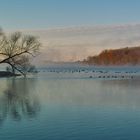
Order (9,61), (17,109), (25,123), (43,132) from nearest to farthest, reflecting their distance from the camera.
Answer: (43,132)
(25,123)
(17,109)
(9,61)

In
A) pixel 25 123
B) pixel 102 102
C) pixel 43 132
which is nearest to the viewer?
pixel 43 132

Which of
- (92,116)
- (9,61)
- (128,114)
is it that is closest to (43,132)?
(92,116)

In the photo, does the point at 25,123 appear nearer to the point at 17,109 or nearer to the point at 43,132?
the point at 43,132

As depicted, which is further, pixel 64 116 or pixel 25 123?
pixel 64 116

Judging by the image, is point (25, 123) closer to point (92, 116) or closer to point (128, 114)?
point (92, 116)

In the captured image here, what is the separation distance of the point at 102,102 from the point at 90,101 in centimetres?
83

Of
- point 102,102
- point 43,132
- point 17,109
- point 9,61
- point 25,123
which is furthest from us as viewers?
point 9,61

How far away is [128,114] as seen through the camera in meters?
18.1

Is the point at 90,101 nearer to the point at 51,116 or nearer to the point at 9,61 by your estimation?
the point at 51,116

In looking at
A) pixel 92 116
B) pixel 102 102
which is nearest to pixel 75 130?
pixel 92 116

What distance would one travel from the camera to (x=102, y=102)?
74.5 ft

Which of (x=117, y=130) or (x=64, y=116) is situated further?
(x=64, y=116)

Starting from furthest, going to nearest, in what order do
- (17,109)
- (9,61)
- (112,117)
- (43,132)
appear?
(9,61) < (17,109) < (112,117) < (43,132)

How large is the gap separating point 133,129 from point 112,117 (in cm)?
272
